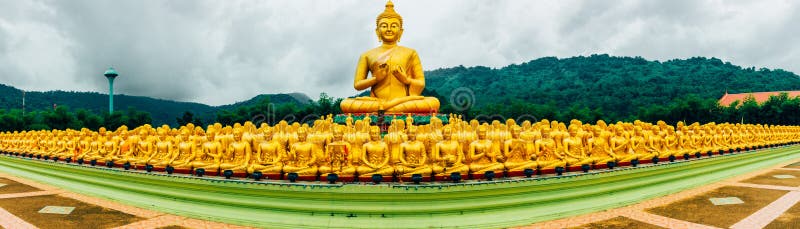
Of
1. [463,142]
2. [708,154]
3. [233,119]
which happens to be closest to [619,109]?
[233,119]

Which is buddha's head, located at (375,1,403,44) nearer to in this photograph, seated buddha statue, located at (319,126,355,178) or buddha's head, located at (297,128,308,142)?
buddha's head, located at (297,128,308,142)

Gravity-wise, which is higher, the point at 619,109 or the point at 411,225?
the point at 619,109

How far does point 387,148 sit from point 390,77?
624cm

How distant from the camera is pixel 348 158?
18.7 ft

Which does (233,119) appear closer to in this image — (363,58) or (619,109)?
(363,58)

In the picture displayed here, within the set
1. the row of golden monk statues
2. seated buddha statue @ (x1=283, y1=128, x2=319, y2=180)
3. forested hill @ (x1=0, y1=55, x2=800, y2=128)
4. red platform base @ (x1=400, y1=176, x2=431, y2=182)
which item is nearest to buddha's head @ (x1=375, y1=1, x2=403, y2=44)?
Answer: the row of golden monk statues

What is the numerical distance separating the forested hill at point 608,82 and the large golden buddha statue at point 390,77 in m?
26.0

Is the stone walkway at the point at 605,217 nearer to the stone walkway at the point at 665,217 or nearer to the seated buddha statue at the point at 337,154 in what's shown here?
the stone walkway at the point at 665,217

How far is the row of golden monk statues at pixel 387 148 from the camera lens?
5.65 meters

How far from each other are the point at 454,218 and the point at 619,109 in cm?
4664

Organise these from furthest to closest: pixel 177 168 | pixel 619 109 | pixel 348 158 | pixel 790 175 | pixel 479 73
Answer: pixel 479 73
pixel 619 109
pixel 790 175
pixel 177 168
pixel 348 158

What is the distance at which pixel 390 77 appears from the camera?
11.8 meters

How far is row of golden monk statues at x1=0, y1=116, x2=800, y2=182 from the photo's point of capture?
5652 millimetres

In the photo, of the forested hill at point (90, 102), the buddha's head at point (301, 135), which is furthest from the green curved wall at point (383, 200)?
the forested hill at point (90, 102)
